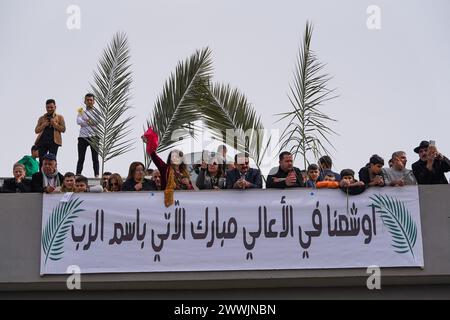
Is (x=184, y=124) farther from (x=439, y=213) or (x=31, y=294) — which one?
(x=439, y=213)

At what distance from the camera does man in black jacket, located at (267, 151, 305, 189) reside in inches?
436

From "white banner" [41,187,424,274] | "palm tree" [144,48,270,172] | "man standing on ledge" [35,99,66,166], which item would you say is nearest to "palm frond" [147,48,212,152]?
"palm tree" [144,48,270,172]

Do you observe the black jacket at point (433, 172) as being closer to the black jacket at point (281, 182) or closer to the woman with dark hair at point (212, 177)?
the black jacket at point (281, 182)

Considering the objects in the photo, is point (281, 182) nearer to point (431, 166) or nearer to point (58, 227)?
point (431, 166)

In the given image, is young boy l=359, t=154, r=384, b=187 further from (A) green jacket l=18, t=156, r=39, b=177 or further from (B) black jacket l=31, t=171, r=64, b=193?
(A) green jacket l=18, t=156, r=39, b=177

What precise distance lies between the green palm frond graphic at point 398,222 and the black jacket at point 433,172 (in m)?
0.73

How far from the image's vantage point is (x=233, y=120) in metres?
12.9

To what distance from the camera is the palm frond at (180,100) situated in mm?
13641

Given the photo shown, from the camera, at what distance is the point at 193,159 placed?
13.0 metres

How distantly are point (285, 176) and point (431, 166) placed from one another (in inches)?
72.9

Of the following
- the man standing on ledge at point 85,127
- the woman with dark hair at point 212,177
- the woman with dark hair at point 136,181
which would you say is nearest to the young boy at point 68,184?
the woman with dark hair at point 136,181

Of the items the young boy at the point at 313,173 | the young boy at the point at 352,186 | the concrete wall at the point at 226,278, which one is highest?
the young boy at the point at 313,173

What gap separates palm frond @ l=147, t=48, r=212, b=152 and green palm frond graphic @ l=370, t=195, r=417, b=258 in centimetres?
370

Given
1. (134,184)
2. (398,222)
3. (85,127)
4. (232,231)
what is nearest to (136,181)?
(134,184)
